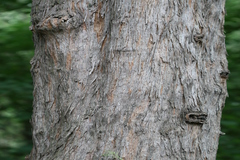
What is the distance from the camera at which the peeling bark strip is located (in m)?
2.36

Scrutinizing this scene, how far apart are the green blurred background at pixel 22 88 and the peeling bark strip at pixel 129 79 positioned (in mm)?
1199

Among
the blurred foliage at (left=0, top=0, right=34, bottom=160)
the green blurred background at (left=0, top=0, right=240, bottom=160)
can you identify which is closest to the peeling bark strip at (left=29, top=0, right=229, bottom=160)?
the green blurred background at (left=0, top=0, right=240, bottom=160)

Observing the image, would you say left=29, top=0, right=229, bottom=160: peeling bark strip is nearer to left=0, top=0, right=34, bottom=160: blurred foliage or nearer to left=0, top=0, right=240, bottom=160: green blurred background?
left=0, top=0, right=240, bottom=160: green blurred background

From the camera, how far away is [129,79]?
2389mm

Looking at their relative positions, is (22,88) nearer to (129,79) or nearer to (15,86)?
(15,86)

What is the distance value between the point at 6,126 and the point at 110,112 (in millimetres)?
2438

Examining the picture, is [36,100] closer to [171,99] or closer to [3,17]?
[171,99]

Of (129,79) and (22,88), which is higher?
(129,79)

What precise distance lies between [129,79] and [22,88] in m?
1.95

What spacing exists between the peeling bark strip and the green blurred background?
120 cm

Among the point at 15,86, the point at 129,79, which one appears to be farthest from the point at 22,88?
the point at 129,79

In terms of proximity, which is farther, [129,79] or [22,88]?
[22,88]

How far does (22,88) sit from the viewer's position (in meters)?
3.97

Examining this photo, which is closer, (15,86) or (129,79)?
(129,79)
